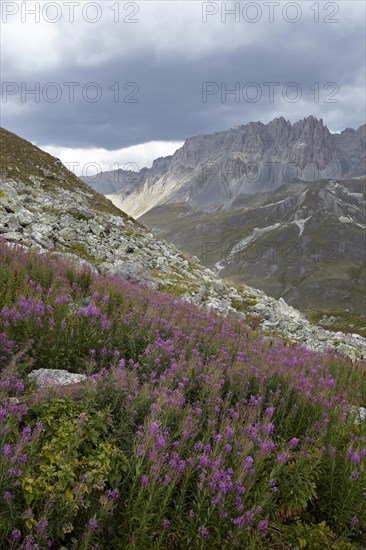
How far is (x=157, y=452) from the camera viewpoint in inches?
142

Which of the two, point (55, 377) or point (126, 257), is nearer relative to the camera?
point (55, 377)

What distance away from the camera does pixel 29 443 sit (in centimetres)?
344

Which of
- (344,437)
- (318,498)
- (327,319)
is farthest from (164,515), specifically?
(327,319)

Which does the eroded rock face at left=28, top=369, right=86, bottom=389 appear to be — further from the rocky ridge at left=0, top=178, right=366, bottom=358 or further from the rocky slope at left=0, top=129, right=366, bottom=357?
the rocky ridge at left=0, top=178, right=366, bottom=358

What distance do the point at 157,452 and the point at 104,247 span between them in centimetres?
1988

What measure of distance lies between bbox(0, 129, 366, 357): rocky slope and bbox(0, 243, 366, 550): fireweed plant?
6.49 metres

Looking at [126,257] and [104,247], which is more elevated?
[104,247]

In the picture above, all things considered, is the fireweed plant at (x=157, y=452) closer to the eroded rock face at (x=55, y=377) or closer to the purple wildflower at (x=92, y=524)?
the purple wildflower at (x=92, y=524)

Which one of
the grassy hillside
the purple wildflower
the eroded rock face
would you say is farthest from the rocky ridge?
the purple wildflower

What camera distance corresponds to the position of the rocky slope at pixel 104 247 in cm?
Answer: 1683

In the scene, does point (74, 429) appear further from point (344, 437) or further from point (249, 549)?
point (344, 437)

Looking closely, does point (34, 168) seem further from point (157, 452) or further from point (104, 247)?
point (157, 452)

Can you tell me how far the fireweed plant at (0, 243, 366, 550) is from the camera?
3324 millimetres

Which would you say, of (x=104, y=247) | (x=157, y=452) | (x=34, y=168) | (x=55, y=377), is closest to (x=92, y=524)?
(x=157, y=452)
